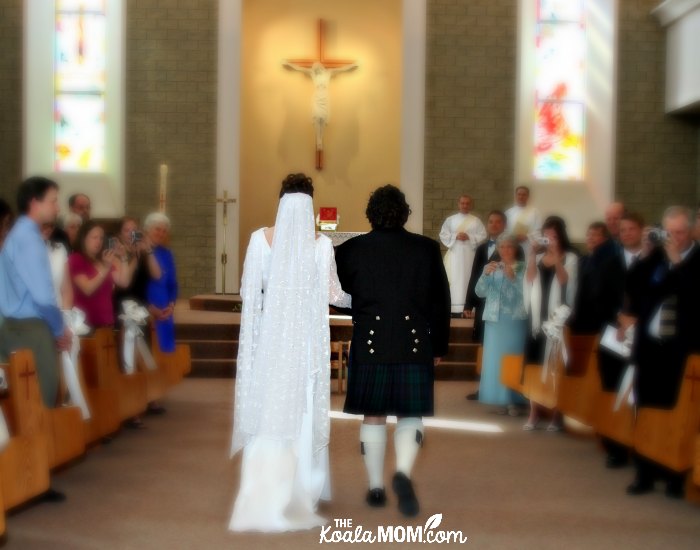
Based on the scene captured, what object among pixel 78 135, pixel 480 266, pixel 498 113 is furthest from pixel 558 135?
pixel 78 135

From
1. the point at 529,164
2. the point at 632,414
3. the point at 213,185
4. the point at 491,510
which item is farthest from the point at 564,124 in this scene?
the point at 491,510

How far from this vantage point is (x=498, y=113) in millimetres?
13898

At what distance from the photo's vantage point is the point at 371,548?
4270 mm

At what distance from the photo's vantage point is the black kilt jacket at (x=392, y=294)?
4820mm

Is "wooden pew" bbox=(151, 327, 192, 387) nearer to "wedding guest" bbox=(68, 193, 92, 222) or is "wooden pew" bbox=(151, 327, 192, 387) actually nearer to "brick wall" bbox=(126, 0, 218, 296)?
"wedding guest" bbox=(68, 193, 92, 222)

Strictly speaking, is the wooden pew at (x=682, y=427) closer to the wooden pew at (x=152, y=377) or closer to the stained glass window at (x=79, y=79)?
the wooden pew at (x=152, y=377)

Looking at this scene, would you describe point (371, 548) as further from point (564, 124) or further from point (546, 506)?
point (564, 124)

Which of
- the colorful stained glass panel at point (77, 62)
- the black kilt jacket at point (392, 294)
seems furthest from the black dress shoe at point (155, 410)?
the colorful stained glass panel at point (77, 62)

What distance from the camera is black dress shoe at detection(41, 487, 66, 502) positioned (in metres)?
5.06

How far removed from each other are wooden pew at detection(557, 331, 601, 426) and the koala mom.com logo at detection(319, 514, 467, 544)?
2.09 meters

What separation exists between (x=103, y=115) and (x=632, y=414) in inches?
390

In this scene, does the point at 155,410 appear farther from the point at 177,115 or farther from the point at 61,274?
the point at 177,115

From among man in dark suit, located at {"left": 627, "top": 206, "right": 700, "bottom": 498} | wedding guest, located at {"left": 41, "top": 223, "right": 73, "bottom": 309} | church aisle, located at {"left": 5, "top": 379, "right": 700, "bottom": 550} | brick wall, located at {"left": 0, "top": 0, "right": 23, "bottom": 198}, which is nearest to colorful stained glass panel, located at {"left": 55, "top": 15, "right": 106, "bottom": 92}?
brick wall, located at {"left": 0, "top": 0, "right": 23, "bottom": 198}

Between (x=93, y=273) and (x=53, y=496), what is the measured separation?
180cm
